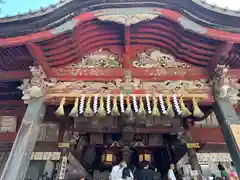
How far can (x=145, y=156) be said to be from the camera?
8086 millimetres

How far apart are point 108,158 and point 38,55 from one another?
3.63 m

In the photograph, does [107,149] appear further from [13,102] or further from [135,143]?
[13,102]

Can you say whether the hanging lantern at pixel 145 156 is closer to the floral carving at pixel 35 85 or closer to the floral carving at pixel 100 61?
the floral carving at pixel 100 61

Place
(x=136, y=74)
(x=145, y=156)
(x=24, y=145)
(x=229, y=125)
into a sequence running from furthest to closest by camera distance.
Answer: (x=145, y=156), (x=136, y=74), (x=229, y=125), (x=24, y=145)

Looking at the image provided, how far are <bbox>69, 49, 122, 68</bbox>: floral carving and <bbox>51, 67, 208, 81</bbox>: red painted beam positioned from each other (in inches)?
5.5

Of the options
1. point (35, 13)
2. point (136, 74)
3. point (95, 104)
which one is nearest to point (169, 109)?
point (136, 74)

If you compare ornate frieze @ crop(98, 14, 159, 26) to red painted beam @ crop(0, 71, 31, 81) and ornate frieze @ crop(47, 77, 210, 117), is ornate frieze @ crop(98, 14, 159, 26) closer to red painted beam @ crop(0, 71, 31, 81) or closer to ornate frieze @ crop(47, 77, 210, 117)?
ornate frieze @ crop(47, 77, 210, 117)

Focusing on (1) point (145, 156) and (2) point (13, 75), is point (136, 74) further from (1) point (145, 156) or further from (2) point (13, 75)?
(2) point (13, 75)

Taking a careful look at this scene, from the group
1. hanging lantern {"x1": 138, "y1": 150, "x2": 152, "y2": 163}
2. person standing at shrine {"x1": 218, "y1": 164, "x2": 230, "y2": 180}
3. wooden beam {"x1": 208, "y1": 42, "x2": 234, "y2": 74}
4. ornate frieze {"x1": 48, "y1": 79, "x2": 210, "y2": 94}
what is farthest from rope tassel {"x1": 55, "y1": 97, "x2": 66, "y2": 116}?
person standing at shrine {"x1": 218, "y1": 164, "x2": 230, "y2": 180}

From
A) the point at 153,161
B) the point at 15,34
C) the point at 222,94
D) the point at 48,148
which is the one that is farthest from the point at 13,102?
the point at 222,94

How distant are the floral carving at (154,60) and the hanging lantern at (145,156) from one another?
2733 millimetres

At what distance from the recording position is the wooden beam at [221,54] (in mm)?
5870

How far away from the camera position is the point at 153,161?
28.3 ft

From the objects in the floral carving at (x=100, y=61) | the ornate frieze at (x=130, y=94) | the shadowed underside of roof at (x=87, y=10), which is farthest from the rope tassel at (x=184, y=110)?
the floral carving at (x=100, y=61)
